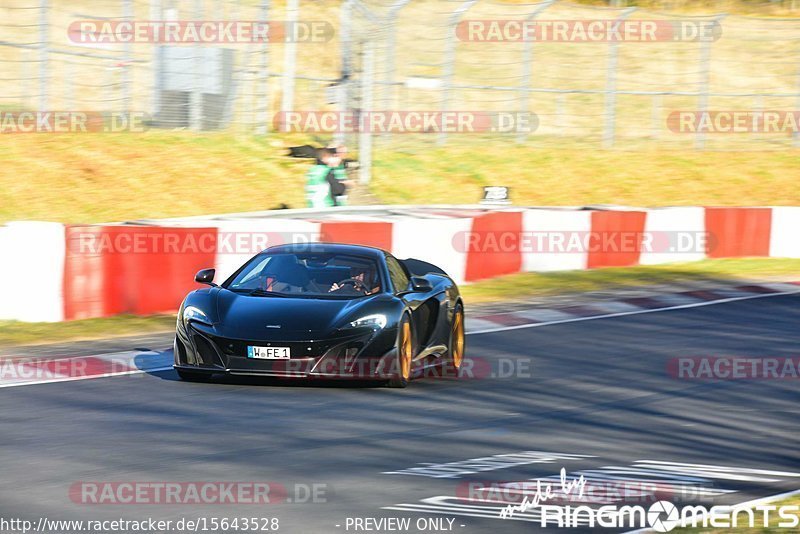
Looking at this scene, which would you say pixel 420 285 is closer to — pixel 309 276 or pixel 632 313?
pixel 309 276

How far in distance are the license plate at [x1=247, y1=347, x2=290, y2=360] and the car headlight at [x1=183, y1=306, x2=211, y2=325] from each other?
1.46 feet

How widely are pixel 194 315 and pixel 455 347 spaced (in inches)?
104

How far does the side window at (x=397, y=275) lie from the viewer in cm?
1119

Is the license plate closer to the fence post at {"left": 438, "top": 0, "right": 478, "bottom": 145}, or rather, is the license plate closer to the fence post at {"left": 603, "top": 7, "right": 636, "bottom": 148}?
the fence post at {"left": 438, "top": 0, "right": 478, "bottom": 145}

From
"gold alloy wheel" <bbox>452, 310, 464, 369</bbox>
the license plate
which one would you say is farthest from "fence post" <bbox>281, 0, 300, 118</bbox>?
the license plate

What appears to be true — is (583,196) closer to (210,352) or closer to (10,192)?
(10,192)

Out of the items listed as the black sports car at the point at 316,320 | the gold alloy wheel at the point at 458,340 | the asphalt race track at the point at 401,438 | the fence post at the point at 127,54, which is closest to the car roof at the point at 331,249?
the black sports car at the point at 316,320

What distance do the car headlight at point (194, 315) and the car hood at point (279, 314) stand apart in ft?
0.38

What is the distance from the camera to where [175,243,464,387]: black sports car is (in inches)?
396

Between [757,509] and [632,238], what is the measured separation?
1573cm

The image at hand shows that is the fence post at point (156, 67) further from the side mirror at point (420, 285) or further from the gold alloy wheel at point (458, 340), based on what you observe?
the side mirror at point (420, 285)

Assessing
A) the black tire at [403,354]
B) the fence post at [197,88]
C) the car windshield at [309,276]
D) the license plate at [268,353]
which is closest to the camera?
the license plate at [268,353]

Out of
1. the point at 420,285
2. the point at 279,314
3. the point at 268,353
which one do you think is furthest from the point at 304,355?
the point at 420,285

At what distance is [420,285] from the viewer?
36.5 ft
